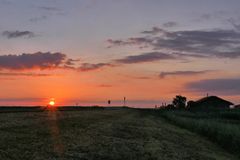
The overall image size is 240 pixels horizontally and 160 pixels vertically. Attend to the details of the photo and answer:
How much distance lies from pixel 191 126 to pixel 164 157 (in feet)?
101

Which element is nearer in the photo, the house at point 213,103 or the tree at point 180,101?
the house at point 213,103

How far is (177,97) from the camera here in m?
172

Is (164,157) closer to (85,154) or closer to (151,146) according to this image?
(151,146)

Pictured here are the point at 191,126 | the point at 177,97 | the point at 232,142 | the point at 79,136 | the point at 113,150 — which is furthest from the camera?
the point at 177,97

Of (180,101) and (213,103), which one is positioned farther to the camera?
(180,101)

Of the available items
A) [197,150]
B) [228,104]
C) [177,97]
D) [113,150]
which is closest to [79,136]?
[113,150]

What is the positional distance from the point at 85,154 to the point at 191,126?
3490 centimetres

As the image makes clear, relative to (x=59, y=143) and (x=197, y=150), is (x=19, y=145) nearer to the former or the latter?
(x=59, y=143)

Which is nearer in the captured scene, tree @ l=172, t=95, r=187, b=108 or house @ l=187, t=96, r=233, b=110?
house @ l=187, t=96, r=233, b=110

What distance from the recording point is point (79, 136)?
77.6 feet

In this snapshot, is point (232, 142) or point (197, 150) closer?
point (197, 150)

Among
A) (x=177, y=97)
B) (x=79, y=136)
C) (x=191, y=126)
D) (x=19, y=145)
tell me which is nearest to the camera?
(x=19, y=145)

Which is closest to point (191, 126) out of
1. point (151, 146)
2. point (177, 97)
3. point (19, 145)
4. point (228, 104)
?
point (151, 146)

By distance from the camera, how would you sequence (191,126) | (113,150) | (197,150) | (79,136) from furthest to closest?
(191,126) → (197,150) → (79,136) → (113,150)
